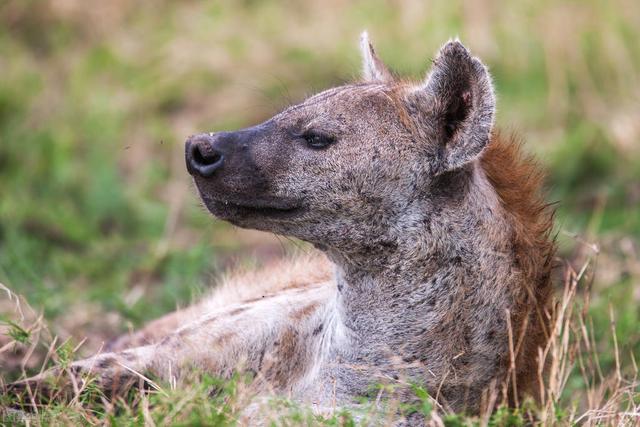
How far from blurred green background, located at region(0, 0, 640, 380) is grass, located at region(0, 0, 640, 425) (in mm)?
15

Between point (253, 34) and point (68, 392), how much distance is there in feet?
19.5

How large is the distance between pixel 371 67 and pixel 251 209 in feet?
3.24

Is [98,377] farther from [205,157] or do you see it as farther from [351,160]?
[351,160]

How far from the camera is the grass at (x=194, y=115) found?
6.29 m

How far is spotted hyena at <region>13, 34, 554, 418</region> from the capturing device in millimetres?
4008

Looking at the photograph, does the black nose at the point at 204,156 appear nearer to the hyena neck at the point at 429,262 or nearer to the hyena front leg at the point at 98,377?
the hyena neck at the point at 429,262

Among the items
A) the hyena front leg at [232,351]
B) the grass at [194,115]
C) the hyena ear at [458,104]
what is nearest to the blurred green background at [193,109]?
the grass at [194,115]

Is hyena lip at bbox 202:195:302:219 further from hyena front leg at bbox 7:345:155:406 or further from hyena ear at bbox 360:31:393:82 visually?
hyena ear at bbox 360:31:393:82

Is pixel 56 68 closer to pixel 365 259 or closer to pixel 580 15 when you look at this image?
pixel 580 15

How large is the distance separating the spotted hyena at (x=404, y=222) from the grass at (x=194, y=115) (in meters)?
1.22

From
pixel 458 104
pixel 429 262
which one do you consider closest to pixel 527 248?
pixel 429 262

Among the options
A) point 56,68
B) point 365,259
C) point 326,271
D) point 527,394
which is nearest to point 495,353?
point 527,394

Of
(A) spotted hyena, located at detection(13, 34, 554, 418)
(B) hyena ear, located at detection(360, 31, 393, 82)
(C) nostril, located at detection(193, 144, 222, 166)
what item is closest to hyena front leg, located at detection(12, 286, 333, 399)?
(A) spotted hyena, located at detection(13, 34, 554, 418)

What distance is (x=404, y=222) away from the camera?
160 inches
